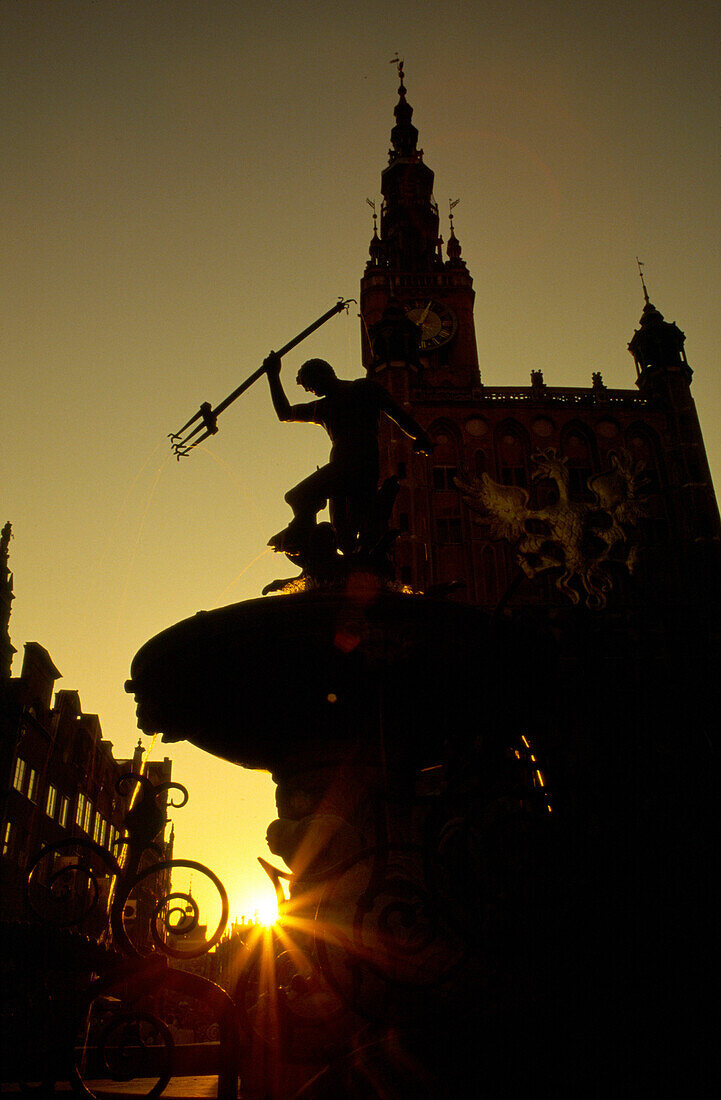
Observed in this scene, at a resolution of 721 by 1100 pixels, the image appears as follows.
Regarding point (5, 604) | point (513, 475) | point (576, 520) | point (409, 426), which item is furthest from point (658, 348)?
point (409, 426)

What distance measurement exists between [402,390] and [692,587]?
54.1ft

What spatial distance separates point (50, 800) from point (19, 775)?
3.63 meters

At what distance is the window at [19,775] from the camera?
25406 millimetres

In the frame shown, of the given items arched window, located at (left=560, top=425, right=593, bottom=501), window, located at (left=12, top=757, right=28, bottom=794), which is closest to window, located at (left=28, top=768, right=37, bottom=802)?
window, located at (left=12, top=757, right=28, bottom=794)

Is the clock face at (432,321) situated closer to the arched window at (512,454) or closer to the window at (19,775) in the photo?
the arched window at (512,454)

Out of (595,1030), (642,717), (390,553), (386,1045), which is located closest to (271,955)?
(386,1045)

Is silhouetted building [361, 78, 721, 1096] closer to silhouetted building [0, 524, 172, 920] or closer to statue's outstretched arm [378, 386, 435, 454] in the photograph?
statue's outstretched arm [378, 386, 435, 454]

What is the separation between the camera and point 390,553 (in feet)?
17.6

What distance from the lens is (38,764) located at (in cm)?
2772

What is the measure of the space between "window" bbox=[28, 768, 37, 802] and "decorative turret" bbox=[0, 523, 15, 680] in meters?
3.41

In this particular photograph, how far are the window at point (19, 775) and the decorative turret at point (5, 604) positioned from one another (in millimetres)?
2808

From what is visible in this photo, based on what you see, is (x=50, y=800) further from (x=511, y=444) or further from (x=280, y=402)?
(x=280, y=402)

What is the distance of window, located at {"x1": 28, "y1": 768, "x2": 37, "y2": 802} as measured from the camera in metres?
26.7

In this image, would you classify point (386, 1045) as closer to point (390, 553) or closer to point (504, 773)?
point (504, 773)
